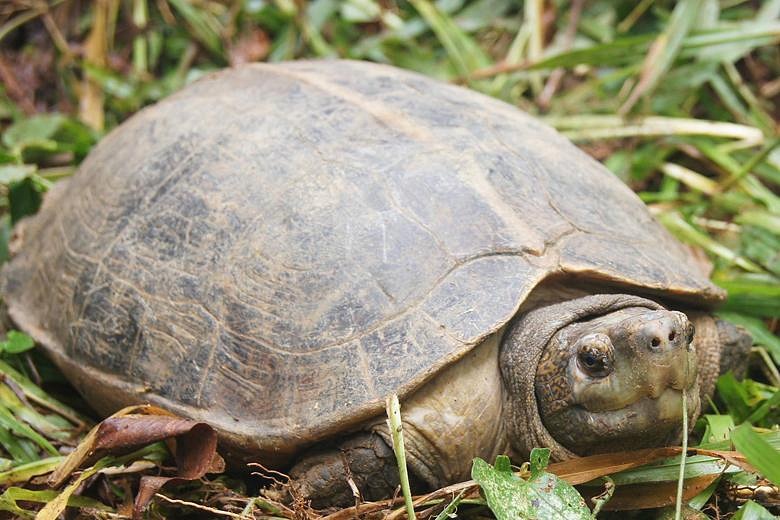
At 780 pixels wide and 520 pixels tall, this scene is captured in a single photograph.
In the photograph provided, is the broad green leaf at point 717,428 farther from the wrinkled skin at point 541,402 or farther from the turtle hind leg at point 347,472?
the turtle hind leg at point 347,472

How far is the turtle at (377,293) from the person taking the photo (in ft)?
7.28

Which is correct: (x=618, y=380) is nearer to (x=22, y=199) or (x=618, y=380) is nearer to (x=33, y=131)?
(x=22, y=199)

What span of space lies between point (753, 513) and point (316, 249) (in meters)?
1.30

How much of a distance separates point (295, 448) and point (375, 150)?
2.92ft

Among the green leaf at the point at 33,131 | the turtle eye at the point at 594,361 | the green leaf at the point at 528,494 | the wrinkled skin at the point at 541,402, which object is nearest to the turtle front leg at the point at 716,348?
the wrinkled skin at the point at 541,402

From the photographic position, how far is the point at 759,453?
1969 mm

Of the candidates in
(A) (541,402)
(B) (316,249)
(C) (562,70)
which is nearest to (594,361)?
(A) (541,402)

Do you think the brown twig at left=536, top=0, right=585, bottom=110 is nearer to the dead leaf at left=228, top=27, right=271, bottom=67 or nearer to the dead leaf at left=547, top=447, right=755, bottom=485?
the dead leaf at left=228, top=27, right=271, bottom=67

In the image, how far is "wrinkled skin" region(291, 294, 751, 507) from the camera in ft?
6.89

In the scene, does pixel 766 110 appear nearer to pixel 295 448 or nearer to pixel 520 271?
pixel 520 271

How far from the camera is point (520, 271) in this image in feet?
7.50

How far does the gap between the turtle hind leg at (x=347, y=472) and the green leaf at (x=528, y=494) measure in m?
0.26

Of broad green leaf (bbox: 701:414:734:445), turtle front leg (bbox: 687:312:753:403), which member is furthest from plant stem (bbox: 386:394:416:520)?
turtle front leg (bbox: 687:312:753:403)

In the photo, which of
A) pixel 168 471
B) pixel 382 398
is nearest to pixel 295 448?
pixel 382 398
